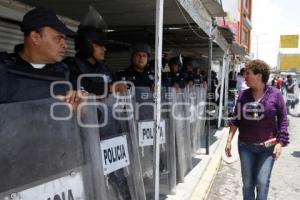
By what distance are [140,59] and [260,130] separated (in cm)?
188

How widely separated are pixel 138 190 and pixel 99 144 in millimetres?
985

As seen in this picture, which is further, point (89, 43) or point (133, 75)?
point (133, 75)

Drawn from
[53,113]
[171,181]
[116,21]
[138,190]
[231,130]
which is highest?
[116,21]

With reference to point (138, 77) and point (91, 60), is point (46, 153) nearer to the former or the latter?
point (91, 60)

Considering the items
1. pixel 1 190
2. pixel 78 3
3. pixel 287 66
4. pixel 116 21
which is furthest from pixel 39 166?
pixel 287 66

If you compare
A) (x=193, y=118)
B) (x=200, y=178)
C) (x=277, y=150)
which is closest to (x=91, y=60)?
(x=277, y=150)

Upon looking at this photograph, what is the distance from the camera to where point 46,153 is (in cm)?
232

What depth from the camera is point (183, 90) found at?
644cm

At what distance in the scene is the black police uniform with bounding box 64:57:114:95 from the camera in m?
3.45

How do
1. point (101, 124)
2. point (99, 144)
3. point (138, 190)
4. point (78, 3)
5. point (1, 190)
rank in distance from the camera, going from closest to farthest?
point (1, 190) < point (99, 144) < point (101, 124) < point (138, 190) < point (78, 3)

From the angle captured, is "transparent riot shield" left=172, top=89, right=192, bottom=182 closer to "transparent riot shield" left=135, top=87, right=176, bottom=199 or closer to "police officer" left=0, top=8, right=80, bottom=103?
"transparent riot shield" left=135, top=87, right=176, bottom=199

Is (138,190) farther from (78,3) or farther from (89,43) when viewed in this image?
(78,3)

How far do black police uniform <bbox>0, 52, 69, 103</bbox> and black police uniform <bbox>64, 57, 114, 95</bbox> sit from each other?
2.21 feet

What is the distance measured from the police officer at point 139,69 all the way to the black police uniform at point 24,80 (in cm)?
278
